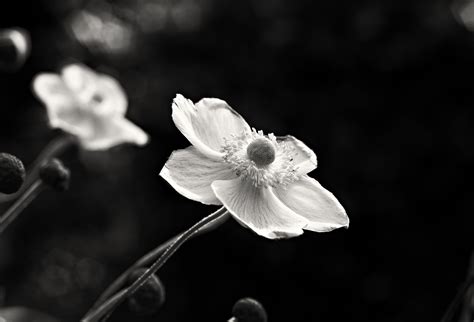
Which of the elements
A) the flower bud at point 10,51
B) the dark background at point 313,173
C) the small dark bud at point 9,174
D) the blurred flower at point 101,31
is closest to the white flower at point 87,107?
the flower bud at point 10,51

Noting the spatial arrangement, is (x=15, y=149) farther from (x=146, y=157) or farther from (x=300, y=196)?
(x=300, y=196)

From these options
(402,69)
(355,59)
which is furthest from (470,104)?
(355,59)

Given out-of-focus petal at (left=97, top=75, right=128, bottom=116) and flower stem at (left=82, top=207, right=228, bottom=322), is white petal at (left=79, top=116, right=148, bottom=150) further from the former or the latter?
flower stem at (left=82, top=207, right=228, bottom=322)

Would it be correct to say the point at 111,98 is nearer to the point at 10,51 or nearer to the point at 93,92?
the point at 93,92

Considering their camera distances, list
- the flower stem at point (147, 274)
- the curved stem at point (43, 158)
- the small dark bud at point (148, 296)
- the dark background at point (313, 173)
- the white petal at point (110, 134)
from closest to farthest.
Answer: the flower stem at point (147, 274)
the small dark bud at point (148, 296)
the curved stem at point (43, 158)
the white petal at point (110, 134)
the dark background at point (313, 173)

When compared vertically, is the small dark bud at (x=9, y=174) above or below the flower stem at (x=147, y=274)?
above

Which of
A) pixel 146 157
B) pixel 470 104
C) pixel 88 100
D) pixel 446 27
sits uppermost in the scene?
pixel 446 27

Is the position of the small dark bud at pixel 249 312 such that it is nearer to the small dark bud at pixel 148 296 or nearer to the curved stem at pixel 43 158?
the small dark bud at pixel 148 296

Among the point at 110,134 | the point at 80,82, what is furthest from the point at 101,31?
the point at 110,134
